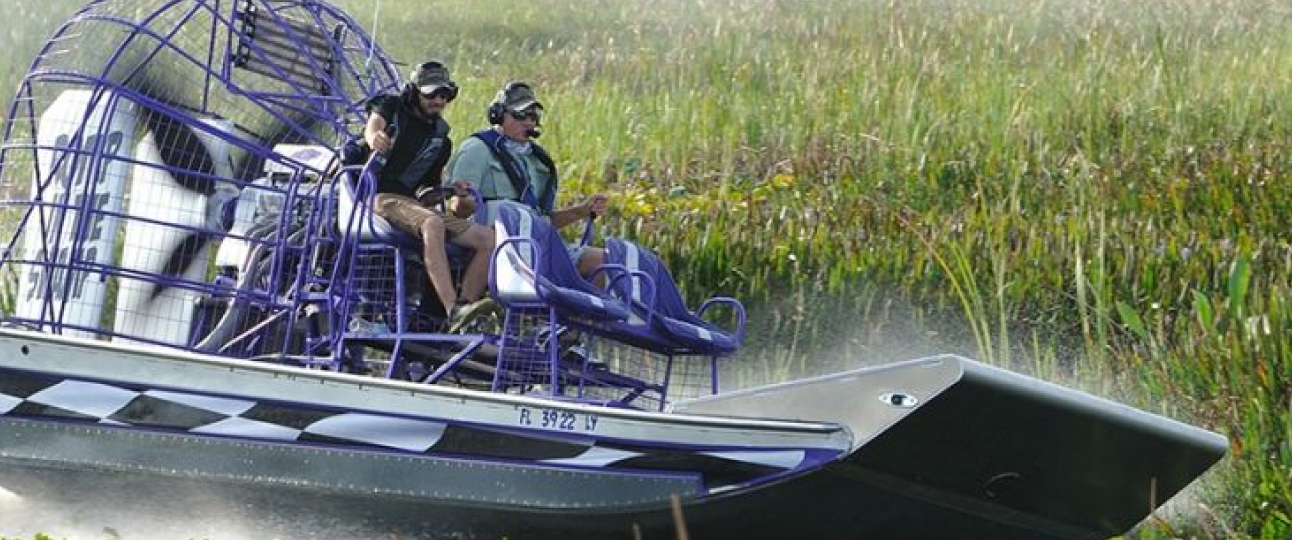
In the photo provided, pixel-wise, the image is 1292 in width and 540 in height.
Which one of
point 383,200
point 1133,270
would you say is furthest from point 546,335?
point 1133,270

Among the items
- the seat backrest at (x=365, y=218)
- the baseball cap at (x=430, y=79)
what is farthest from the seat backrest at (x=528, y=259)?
the baseball cap at (x=430, y=79)

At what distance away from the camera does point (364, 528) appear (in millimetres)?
10242

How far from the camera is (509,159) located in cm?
1099

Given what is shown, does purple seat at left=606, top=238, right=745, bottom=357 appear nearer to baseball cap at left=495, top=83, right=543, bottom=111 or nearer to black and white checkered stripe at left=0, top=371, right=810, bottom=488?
baseball cap at left=495, top=83, right=543, bottom=111

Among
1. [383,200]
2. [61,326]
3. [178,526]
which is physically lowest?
[178,526]

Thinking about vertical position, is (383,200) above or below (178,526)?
above

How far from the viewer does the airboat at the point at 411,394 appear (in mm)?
9320

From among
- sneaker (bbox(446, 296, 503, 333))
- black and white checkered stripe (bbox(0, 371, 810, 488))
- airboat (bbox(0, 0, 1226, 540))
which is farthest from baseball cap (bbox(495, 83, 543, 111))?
black and white checkered stripe (bbox(0, 371, 810, 488))

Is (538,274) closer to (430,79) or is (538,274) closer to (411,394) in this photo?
(411,394)

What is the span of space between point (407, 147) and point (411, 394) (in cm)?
155

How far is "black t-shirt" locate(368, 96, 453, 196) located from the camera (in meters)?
10.8

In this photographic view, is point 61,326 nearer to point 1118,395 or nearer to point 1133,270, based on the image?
point 1118,395

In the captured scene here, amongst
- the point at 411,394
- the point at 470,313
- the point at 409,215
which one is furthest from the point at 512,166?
the point at 411,394

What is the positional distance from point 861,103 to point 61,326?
10132 mm
